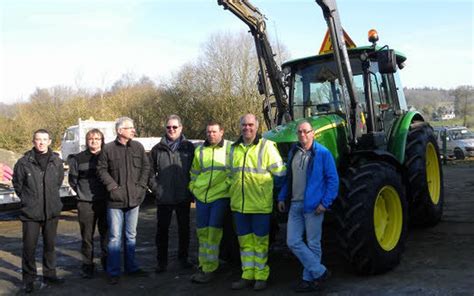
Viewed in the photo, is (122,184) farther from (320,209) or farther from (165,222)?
(320,209)

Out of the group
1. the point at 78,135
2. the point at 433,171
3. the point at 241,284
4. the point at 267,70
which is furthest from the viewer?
the point at 78,135

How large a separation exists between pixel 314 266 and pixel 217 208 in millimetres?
1282

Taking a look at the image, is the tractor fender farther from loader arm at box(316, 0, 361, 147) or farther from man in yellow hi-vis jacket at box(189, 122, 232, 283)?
man in yellow hi-vis jacket at box(189, 122, 232, 283)

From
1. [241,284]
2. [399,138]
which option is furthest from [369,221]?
[399,138]

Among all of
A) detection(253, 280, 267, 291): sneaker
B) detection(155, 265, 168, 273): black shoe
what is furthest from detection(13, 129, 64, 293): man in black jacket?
detection(253, 280, 267, 291): sneaker

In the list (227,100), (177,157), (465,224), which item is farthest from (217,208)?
(227,100)

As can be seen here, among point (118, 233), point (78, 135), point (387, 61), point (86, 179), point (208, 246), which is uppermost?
point (387, 61)

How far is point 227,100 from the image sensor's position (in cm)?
2995

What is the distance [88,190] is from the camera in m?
6.09

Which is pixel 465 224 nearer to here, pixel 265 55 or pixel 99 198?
pixel 265 55

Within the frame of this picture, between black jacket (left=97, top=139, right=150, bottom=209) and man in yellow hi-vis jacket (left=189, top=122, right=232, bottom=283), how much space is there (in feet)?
2.23

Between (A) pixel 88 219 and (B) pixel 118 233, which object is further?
(A) pixel 88 219

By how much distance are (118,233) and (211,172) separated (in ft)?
4.29

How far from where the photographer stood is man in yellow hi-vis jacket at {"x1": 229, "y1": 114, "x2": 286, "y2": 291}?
5.29 m
